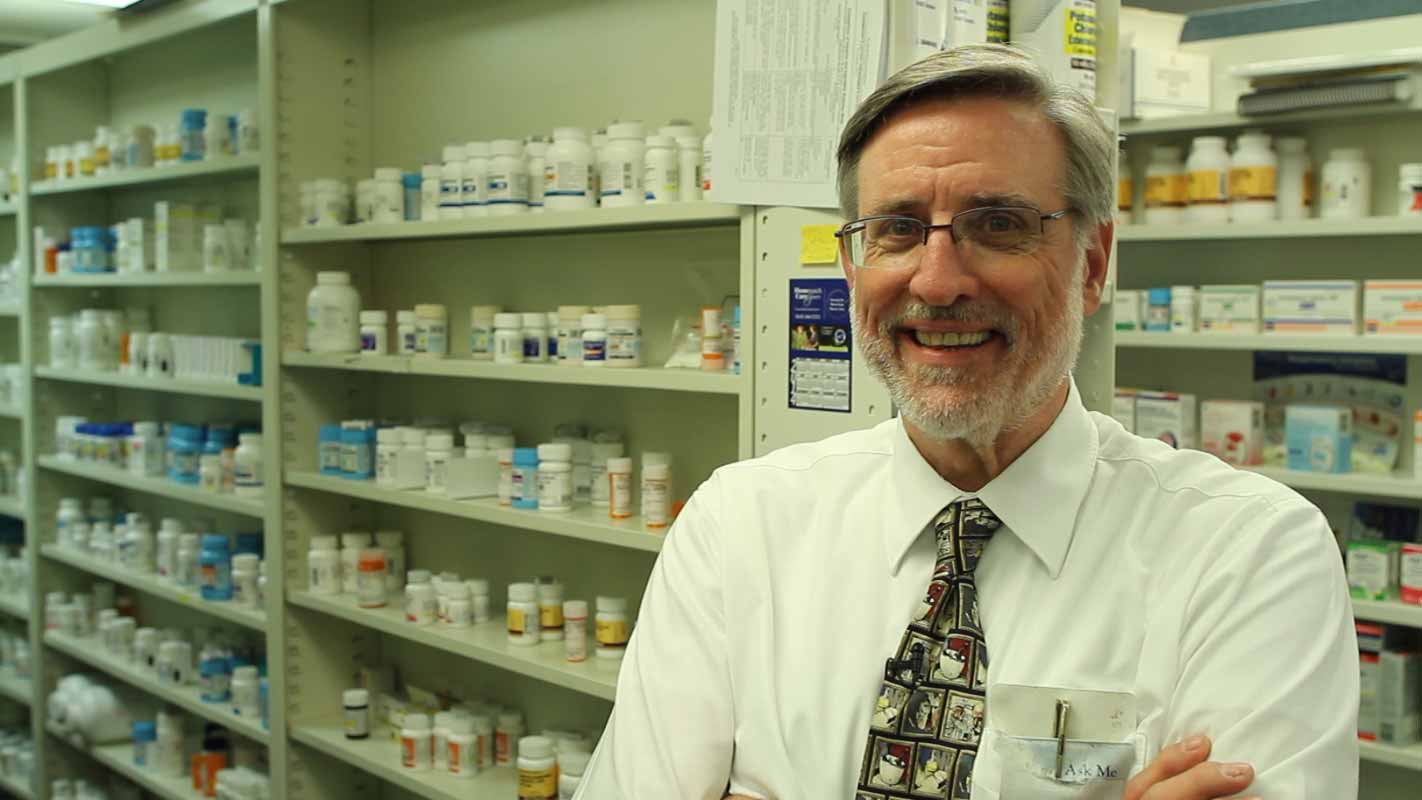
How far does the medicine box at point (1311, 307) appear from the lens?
10.2 ft

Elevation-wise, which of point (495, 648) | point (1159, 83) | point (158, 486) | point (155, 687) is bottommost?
point (155, 687)

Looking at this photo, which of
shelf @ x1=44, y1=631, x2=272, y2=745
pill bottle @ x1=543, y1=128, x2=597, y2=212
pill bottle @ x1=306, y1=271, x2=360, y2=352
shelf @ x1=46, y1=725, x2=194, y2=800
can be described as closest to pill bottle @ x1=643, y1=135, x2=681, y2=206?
pill bottle @ x1=543, y1=128, x2=597, y2=212

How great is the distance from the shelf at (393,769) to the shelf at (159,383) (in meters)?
0.94

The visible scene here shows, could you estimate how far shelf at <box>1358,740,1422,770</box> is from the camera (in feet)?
9.81

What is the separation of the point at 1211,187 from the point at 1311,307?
0.41 metres

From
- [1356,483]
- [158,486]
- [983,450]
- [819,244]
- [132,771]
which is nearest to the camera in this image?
[983,450]

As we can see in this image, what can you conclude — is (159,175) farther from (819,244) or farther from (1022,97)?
(1022,97)

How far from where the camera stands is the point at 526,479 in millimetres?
2842

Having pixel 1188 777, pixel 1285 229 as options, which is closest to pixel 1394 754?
pixel 1285 229

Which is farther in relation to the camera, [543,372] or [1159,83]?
[1159,83]

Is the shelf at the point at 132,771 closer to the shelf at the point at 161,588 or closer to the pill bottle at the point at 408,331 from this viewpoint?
the shelf at the point at 161,588

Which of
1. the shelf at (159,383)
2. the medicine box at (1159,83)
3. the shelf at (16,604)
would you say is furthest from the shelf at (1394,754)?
the shelf at (16,604)

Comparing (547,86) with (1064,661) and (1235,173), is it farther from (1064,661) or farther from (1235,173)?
(1064,661)

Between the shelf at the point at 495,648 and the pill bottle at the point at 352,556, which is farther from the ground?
the pill bottle at the point at 352,556
